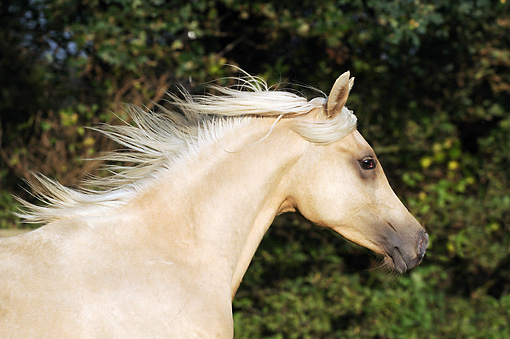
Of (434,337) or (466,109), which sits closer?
(434,337)

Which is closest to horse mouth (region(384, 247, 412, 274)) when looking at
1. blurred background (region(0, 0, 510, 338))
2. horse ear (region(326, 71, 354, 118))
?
horse ear (region(326, 71, 354, 118))

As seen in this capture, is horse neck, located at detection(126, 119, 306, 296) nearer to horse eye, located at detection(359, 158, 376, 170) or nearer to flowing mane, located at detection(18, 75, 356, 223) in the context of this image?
flowing mane, located at detection(18, 75, 356, 223)

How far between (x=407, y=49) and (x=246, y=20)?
1.82 meters

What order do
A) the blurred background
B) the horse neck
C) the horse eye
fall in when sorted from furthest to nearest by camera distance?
1. the blurred background
2. the horse eye
3. the horse neck

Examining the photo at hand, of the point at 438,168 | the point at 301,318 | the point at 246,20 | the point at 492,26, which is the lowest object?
the point at 301,318

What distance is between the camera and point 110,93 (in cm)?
543

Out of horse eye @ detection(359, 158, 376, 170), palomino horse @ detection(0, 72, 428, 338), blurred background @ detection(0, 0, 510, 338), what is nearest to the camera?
palomino horse @ detection(0, 72, 428, 338)

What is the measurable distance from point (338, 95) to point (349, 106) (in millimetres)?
3579

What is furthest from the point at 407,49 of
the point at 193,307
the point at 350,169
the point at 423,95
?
the point at 193,307

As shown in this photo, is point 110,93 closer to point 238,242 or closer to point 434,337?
point 238,242

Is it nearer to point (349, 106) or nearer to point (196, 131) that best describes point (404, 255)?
point (196, 131)

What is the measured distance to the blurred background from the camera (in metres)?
5.20

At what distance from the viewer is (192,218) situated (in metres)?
2.33

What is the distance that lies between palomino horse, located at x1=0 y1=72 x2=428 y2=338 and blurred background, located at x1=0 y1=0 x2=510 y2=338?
8.99 ft
